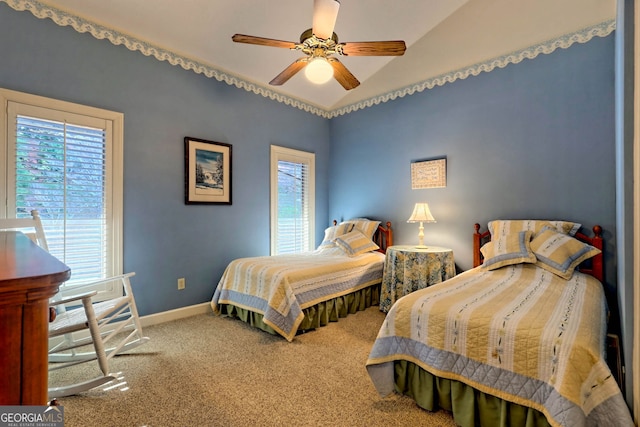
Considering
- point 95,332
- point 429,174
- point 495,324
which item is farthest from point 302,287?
point 429,174

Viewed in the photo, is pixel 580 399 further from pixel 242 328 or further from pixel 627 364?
pixel 242 328

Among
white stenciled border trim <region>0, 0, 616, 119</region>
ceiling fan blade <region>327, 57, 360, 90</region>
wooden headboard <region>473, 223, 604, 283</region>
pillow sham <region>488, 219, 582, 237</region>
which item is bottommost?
wooden headboard <region>473, 223, 604, 283</region>

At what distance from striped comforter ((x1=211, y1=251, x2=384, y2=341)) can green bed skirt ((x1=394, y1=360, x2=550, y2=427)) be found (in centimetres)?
109

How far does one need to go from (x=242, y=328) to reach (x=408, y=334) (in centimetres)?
173

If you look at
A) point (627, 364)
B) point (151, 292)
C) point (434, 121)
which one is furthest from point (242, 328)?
point (434, 121)

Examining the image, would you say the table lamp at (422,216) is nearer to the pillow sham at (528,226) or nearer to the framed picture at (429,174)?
the framed picture at (429,174)

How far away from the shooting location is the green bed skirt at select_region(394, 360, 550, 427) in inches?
54.4

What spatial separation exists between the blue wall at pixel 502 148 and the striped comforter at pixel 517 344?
1.11 metres

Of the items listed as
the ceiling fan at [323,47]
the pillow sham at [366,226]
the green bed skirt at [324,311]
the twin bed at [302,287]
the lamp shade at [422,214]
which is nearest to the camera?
the ceiling fan at [323,47]

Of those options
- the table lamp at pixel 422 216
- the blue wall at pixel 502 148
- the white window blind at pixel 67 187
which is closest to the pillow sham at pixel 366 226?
the blue wall at pixel 502 148

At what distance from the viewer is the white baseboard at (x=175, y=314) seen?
2926 millimetres

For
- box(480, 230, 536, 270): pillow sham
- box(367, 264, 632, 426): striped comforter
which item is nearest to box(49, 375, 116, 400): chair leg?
box(367, 264, 632, 426): striped comforter

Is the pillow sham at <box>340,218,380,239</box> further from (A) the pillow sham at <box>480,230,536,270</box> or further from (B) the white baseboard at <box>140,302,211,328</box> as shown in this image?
(B) the white baseboard at <box>140,302,211,328</box>

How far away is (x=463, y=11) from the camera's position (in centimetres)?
303
